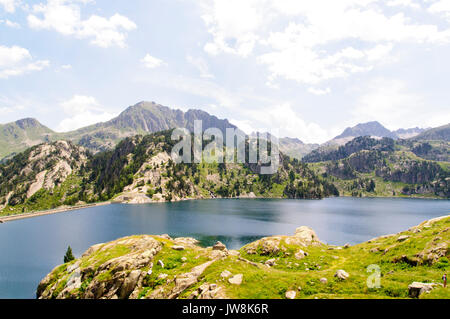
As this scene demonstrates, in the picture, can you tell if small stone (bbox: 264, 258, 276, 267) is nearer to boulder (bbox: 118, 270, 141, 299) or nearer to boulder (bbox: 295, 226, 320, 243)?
boulder (bbox: 295, 226, 320, 243)

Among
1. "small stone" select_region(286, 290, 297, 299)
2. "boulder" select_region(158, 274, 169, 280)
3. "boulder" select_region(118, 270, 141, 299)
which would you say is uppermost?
"small stone" select_region(286, 290, 297, 299)

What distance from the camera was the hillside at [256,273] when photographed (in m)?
23.1

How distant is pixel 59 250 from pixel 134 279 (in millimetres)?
80479

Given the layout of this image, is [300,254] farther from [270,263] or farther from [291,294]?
[291,294]

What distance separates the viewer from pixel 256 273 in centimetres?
2658

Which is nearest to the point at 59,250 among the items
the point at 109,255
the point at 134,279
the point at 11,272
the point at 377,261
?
the point at 11,272

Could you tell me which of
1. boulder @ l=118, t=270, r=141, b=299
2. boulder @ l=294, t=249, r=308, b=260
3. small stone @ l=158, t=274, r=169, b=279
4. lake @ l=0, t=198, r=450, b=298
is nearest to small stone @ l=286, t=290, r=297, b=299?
small stone @ l=158, t=274, r=169, b=279

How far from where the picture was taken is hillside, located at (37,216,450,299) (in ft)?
75.7

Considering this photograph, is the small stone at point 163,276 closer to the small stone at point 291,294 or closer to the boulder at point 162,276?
the boulder at point 162,276
